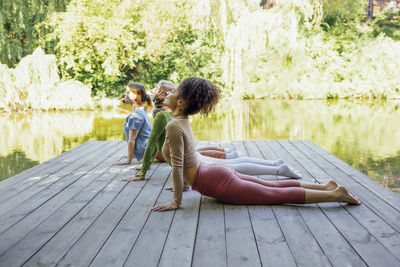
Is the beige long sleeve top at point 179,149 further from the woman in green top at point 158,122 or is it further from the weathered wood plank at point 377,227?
the weathered wood plank at point 377,227

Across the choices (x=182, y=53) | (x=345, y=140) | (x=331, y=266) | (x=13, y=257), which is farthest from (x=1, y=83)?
(x=331, y=266)

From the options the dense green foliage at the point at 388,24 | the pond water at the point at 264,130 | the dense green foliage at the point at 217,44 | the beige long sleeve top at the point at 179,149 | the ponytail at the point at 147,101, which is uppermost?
the dense green foliage at the point at 388,24

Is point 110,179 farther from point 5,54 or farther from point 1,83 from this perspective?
point 5,54

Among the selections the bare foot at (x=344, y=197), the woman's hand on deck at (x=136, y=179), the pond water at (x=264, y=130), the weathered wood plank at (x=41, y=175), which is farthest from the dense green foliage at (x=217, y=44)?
the bare foot at (x=344, y=197)

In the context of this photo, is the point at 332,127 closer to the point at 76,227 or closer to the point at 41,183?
the point at 41,183

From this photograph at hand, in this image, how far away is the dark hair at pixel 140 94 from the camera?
3368 mm

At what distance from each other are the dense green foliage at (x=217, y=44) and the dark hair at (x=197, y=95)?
952 centimetres

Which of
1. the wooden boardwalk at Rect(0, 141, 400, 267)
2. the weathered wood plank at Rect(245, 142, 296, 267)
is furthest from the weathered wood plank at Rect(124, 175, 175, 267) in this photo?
the weathered wood plank at Rect(245, 142, 296, 267)

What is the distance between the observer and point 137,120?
3332mm

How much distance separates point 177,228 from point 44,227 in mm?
748

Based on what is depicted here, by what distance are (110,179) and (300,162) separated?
185cm

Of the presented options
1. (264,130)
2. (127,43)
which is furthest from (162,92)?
(127,43)

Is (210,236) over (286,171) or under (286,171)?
under

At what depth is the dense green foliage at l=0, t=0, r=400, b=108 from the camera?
11867mm
